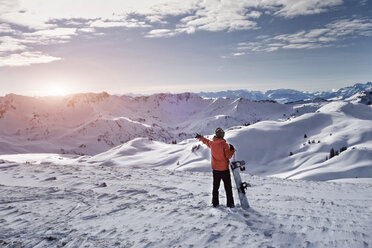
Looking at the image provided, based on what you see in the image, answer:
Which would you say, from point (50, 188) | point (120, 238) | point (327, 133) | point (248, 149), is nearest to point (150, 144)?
point (248, 149)

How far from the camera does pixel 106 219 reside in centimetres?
616

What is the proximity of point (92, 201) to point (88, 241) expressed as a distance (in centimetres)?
289

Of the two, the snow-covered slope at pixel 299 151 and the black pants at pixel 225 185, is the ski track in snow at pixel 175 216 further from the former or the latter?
the snow-covered slope at pixel 299 151

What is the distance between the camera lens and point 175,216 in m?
6.28

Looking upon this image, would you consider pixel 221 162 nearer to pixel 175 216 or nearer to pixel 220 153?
pixel 220 153

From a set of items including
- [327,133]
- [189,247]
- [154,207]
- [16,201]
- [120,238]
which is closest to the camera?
[189,247]

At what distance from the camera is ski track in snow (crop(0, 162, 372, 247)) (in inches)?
195

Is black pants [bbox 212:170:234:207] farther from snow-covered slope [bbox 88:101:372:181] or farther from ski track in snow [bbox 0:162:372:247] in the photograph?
snow-covered slope [bbox 88:101:372:181]

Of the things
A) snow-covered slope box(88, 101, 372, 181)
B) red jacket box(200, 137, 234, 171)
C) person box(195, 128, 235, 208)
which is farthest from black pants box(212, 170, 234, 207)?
snow-covered slope box(88, 101, 372, 181)

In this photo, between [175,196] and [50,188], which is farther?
[50,188]

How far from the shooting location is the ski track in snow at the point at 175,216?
16.2ft

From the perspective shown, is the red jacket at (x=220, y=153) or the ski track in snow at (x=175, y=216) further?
the red jacket at (x=220, y=153)

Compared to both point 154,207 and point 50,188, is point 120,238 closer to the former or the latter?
point 154,207

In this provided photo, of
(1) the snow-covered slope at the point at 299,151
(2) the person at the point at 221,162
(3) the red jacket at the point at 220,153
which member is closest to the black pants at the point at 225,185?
(2) the person at the point at 221,162
